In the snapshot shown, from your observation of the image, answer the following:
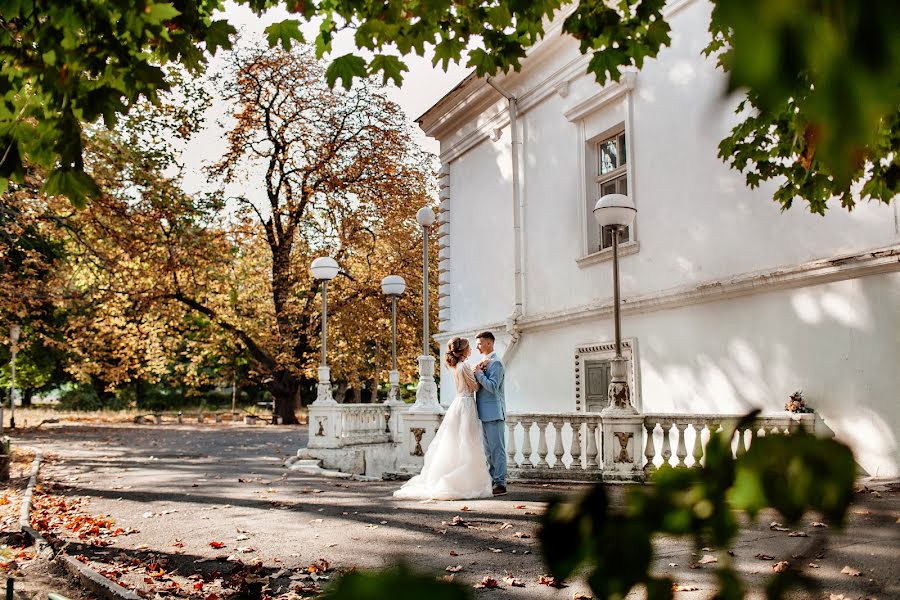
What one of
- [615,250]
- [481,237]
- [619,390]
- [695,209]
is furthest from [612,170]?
[619,390]

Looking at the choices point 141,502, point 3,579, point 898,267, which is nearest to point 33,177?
point 141,502

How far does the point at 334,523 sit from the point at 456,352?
2923mm

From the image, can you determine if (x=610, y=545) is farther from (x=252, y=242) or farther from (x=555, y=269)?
(x=252, y=242)

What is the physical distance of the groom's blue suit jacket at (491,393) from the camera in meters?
9.76

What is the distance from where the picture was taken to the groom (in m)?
9.78

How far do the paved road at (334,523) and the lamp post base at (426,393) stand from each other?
137 cm

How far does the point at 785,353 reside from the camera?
9.98 meters

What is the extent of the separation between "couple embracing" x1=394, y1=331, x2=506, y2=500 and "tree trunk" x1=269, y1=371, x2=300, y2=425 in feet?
75.4

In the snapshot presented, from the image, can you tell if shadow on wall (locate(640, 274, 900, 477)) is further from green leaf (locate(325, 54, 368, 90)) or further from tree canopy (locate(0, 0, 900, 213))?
green leaf (locate(325, 54, 368, 90))

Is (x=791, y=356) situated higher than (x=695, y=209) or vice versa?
(x=695, y=209)

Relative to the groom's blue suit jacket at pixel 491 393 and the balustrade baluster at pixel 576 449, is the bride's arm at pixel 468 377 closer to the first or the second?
the groom's blue suit jacket at pixel 491 393

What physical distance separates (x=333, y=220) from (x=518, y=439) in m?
16.0

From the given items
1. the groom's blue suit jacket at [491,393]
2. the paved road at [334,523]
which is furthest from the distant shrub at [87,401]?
the groom's blue suit jacket at [491,393]

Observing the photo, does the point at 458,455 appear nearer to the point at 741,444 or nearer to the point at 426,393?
the point at 426,393
